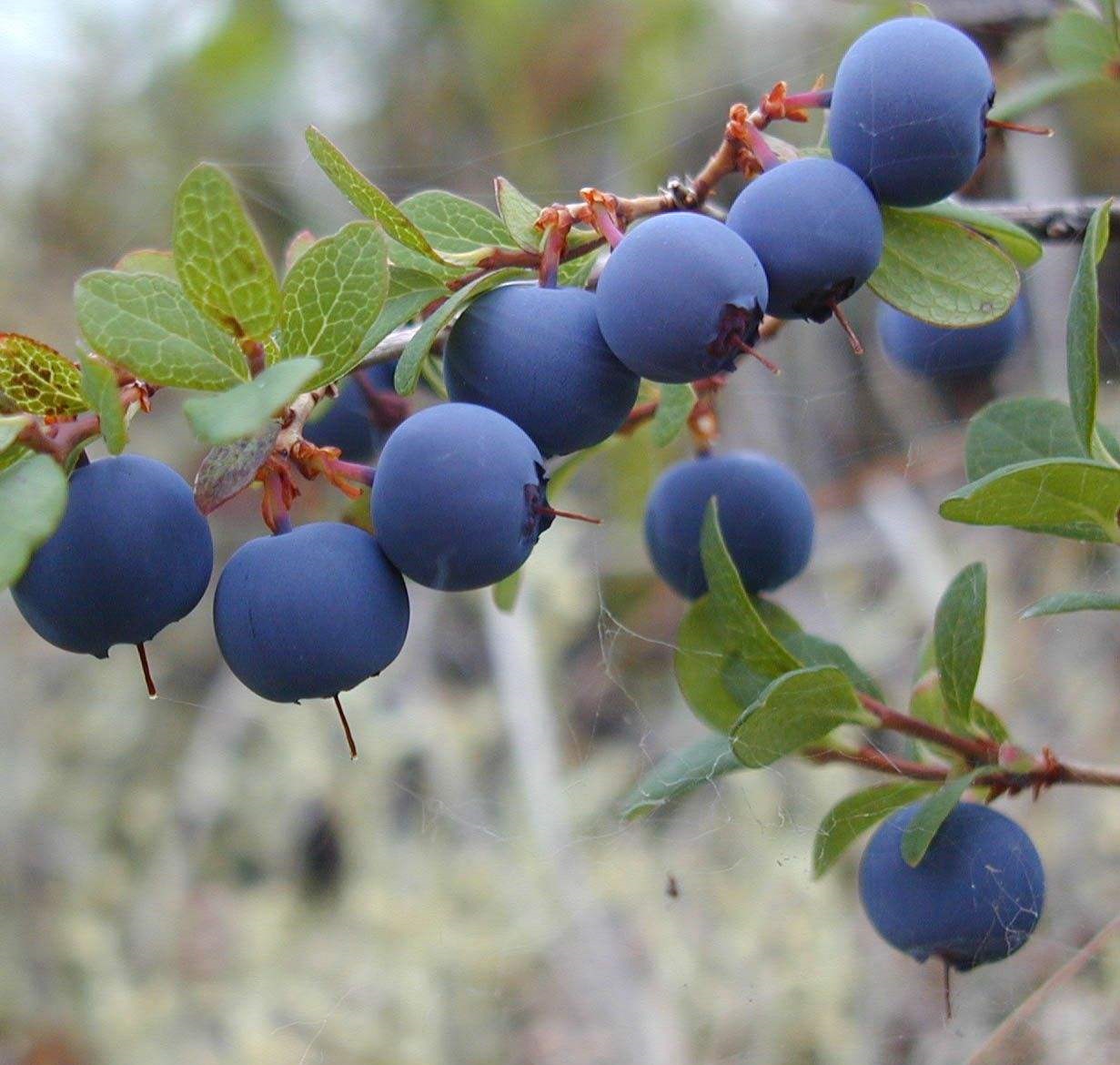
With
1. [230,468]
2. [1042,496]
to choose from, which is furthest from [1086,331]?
[230,468]

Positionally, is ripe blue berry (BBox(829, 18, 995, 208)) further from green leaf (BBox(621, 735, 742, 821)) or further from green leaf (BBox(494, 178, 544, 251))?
green leaf (BBox(621, 735, 742, 821))

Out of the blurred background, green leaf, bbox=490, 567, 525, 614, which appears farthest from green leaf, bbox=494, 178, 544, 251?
the blurred background

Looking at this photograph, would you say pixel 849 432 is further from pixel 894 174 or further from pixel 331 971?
pixel 894 174

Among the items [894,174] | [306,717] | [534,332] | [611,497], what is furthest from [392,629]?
[306,717]

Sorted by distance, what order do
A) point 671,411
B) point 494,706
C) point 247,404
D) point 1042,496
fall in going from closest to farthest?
point 247,404 < point 1042,496 < point 671,411 < point 494,706

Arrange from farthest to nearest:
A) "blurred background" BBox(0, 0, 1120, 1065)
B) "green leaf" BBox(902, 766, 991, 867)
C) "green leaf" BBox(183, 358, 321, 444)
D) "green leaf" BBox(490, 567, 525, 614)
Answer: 1. "blurred background" BBox(0, 0, 1120, 1065)
2. "green leaf" BBox(490, 567, 525, 614)
3. "green leaf" BBox(902, 766, 991, 867)
4. "green leaf" BBox(183, 358, 321, 444)

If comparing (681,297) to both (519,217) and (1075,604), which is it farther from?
(1075,604)
